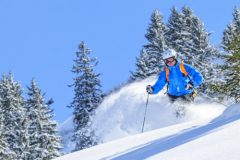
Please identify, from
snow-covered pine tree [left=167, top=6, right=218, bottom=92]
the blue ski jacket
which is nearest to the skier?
the blue ski jacket

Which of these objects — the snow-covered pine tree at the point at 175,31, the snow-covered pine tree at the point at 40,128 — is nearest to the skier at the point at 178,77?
the snow-covered pine tree at the point at 40,128

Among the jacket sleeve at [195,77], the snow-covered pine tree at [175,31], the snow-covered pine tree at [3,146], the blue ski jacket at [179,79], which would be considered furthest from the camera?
the snow-covered pine tree at [175,31]

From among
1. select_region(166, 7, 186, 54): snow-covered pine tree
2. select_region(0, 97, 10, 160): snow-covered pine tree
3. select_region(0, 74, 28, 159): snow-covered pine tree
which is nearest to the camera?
select_region(0, 97, 10, 160): snow-covered pine tree

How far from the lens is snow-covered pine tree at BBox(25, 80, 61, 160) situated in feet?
131

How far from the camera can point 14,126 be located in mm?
41969

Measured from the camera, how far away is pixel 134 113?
40.0 m

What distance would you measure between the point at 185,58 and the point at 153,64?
10.2 feet

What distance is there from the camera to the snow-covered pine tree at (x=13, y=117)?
40.5 meters

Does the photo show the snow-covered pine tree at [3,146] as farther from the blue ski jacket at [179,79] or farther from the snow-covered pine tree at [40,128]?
the blue ski jacket at [179,79]

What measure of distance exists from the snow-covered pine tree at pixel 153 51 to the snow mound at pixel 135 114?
7.37m

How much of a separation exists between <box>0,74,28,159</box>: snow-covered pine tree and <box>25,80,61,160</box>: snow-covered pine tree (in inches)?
24.4

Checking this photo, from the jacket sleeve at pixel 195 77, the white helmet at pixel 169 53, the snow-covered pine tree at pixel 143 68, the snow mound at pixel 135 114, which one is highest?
the snow-covered pine tree at pixel 143 68

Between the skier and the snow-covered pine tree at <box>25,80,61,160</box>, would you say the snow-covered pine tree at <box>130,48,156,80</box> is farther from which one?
the skier

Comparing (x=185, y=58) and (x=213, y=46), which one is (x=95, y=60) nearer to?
(x=185, y=58)
